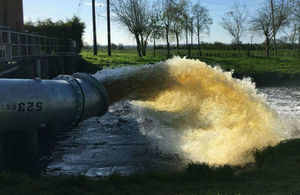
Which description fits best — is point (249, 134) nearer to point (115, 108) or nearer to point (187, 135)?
point (187, 135)

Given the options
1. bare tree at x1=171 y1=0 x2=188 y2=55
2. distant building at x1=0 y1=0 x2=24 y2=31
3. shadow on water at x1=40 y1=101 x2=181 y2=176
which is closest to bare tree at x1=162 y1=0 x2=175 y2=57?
bare tree at x1=171 y1=0 x2=188 y2=55

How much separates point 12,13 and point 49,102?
67.3 ft

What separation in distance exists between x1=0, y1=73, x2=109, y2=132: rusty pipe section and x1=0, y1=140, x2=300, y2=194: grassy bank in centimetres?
127

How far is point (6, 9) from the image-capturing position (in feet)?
81.9

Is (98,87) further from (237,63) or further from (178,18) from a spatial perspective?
(178,18)

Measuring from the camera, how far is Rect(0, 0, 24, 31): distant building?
972 inches

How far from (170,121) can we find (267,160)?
4.58m

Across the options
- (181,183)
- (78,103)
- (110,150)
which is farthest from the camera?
(110,150)

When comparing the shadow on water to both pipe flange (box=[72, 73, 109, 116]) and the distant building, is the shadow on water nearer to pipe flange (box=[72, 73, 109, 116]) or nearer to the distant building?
pipe flange (box=[72, 73, 109, 116])

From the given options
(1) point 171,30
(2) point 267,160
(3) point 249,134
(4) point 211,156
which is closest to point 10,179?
(4) point 211,156

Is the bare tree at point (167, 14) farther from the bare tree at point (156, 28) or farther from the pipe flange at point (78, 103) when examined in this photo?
the pipe flange at point (78, 103)

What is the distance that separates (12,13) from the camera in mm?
25328

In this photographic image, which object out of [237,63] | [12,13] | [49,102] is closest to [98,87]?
[49,102]

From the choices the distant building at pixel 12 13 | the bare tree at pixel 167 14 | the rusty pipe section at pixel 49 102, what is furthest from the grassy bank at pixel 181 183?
the bare tree at pixel 167 14
